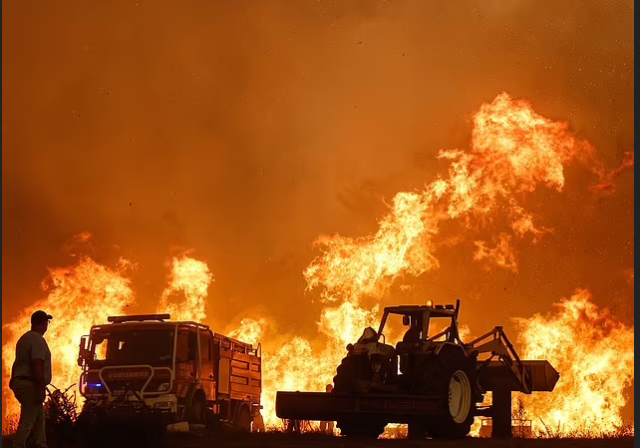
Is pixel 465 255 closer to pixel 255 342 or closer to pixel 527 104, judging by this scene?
pixel 527 104

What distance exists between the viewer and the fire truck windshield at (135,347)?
824 inches

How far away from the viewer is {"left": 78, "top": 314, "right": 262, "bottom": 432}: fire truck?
20.2 meters

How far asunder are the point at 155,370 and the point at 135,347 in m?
0.88

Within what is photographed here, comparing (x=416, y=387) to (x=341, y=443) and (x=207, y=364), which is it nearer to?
(x=341, y=443)

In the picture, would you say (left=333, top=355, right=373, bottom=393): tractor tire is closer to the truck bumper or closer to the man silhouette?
the truck bumper

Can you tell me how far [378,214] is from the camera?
35.2 m

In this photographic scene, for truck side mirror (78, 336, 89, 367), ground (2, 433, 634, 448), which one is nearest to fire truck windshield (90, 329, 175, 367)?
truck side mirror (78, 336, 89, 367)

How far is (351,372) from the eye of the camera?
1823 centimetres

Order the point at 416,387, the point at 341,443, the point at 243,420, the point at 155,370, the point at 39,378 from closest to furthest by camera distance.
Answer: the point at 39,378 < the point at 341,443 < the point at 416,387 < the point at 155,370 < the point at 243,420

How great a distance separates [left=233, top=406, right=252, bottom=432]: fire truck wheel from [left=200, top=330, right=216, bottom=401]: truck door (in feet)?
4.86

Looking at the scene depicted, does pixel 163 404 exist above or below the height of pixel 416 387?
below

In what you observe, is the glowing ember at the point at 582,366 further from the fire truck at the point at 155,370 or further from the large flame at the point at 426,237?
the fire truck at the point at 155,370

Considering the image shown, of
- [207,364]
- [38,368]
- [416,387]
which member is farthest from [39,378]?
[207,364]

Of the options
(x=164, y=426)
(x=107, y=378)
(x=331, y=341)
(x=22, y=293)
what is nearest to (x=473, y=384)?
(x=164, y=426)
